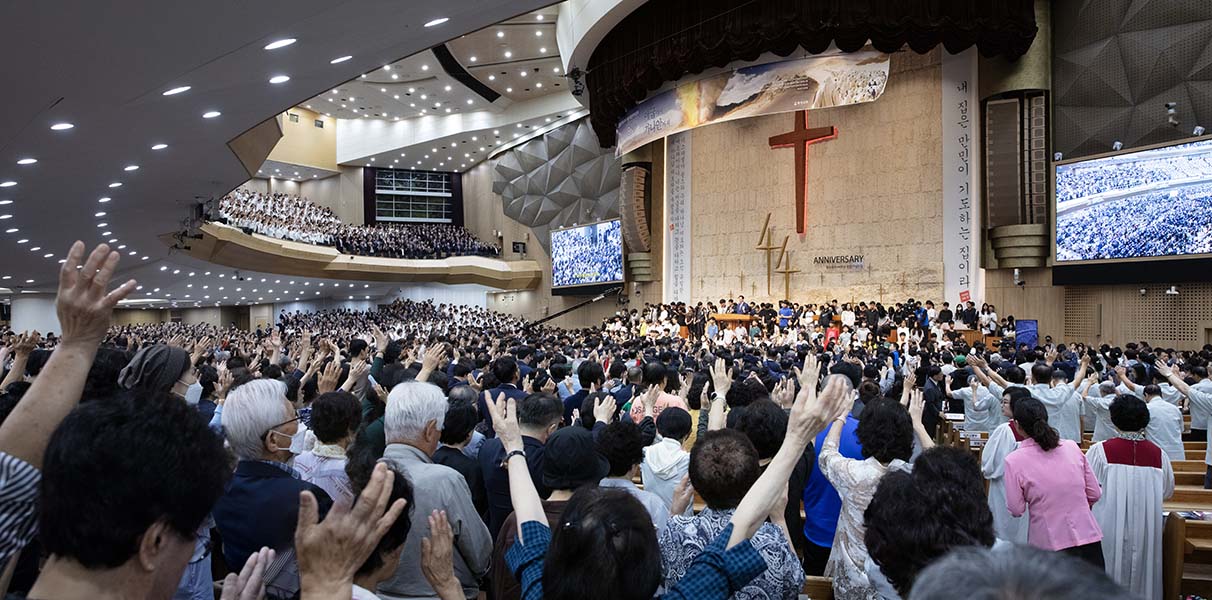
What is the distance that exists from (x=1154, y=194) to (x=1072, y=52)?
159 inches

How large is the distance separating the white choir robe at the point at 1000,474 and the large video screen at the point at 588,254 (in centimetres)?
2183

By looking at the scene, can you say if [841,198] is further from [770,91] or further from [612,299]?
[612,299]

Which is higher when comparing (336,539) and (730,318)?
(336,539)

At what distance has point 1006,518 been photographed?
4.52m

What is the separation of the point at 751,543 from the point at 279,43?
5.20 metres

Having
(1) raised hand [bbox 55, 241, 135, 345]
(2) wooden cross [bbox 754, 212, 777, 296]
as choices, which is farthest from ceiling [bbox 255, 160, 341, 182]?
(1) raised hand [bbox 55, 241, 135, 345]

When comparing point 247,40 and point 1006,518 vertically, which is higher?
point 247,40

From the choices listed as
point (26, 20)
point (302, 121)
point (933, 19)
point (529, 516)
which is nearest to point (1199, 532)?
point (529, 516)

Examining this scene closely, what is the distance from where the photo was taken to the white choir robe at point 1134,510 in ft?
14.0

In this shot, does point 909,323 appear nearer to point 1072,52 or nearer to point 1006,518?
point 1072,52

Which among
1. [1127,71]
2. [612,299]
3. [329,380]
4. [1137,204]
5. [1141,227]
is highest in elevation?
[1127,71]

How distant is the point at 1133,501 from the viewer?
170 inches

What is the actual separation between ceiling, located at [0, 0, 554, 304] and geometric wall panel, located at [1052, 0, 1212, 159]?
1502 centimetres

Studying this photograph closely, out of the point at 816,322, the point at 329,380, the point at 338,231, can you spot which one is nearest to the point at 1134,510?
the point at 329,380
